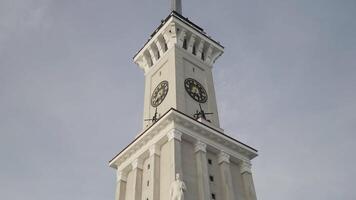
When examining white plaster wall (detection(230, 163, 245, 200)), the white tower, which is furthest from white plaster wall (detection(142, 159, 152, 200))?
white plaster wall (detection(230, 163, 245, 200))

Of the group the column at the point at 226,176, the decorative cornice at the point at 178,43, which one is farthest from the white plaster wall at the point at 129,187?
the decorative cornice at the point at 178,43

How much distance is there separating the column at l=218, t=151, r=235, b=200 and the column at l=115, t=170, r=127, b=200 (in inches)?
417

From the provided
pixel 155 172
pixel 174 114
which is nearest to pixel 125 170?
pixel 155 172

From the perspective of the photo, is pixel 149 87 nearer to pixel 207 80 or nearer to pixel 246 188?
pixel 207 80

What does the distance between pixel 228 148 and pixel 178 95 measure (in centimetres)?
791

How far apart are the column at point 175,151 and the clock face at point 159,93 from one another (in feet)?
28.7

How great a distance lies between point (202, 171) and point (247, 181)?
6.42 m

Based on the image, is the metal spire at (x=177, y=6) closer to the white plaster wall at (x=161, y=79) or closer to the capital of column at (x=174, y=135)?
the white plaster wall at (x=161, y=79)

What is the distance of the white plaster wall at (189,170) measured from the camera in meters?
36.5

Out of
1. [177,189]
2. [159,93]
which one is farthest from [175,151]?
[159,93]

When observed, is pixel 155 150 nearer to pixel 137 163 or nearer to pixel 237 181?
pixel 137 163

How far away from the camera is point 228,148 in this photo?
142 feet

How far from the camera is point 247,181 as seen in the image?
42625mm

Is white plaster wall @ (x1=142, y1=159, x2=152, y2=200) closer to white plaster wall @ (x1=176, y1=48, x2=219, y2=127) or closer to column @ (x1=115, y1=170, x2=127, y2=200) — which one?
column @ (x1=115, y1=170, x2=127, y2=200)
